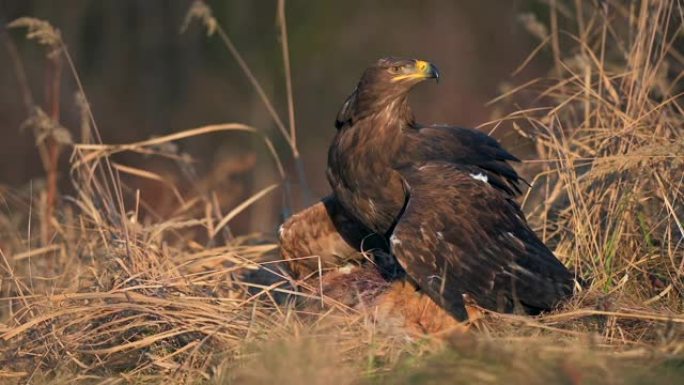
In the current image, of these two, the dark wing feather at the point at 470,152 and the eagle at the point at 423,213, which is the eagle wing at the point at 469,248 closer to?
the eagle at the point at 423,213

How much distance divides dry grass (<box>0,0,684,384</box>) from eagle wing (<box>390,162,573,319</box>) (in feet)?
0.49

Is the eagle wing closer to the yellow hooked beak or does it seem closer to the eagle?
the eagle

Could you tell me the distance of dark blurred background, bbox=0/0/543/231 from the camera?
1338cm

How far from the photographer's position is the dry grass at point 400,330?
446 centimetres

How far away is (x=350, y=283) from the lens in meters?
6.02

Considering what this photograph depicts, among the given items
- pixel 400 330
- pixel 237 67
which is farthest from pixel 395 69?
pixel 237 67

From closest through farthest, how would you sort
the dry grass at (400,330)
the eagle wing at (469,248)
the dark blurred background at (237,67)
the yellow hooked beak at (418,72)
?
the dry grass at (400,330) < the eagle wing at (469,248) < the yellow hooked beak at (418,72) < the dark blurred background at (237,67)

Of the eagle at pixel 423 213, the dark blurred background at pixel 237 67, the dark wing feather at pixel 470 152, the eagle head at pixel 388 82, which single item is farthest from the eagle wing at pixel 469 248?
the dark blurred background at pixel 237 67

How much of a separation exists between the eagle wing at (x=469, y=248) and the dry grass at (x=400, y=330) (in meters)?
0.15

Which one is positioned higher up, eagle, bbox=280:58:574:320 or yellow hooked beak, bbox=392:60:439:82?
yellow hooked beak, bbox=392:60:439:82

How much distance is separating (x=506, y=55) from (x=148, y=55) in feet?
14.1

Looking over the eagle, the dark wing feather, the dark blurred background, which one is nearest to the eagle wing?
the eagle

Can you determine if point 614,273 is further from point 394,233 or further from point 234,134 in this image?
point 234,134

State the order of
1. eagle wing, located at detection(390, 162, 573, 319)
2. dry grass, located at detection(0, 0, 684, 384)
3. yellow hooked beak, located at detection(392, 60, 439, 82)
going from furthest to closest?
yellow hooked beak, located at detection(392, 60, 439, 82) < eagle wing, located at detection(390, 162, 573, 319) < dry grass, located at detection(0, 0, 684, 384)
